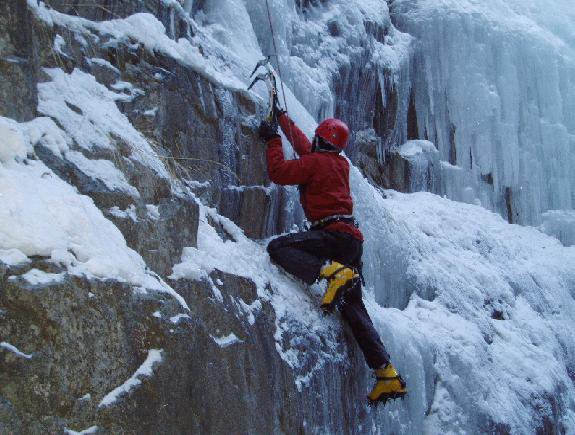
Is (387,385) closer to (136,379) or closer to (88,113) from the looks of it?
(136,379)

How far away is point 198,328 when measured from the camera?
280cm

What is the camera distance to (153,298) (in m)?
2.58

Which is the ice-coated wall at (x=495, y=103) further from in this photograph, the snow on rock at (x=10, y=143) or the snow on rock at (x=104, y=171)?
the snow on rock at (x=10, y=143)

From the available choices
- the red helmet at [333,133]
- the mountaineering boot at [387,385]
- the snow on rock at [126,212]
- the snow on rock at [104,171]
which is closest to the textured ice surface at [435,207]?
the snow on rock at [104,171]

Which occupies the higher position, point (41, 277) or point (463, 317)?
point (41, 277)

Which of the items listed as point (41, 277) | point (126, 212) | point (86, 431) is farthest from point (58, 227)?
point (86, 431)

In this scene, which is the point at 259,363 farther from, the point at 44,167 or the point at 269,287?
the point at 44,167

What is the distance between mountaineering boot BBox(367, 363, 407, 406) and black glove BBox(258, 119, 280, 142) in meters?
1.72

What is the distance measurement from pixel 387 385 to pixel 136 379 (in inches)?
76.7

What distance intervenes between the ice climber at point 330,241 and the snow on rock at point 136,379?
1.56 m

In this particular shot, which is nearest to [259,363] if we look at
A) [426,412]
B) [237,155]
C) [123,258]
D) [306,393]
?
[306,393]

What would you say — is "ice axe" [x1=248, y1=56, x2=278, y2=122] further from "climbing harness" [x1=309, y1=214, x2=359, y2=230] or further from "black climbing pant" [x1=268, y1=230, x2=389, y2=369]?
"black climbing pant" [x1=268, y1=230, x2=389, y2=369]

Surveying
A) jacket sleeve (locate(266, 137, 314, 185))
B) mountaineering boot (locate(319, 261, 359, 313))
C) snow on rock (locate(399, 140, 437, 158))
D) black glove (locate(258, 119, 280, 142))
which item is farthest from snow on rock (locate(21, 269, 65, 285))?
snow on rock (locate(399, 140, 437, 158))

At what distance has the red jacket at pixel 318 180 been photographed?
13.6 ft
